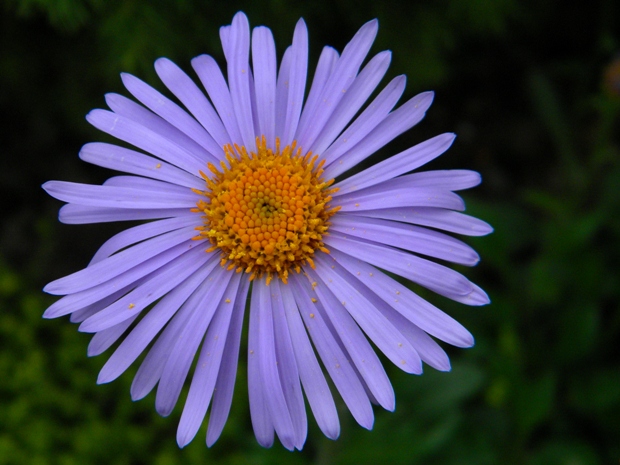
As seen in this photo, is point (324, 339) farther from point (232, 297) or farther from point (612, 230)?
point (612, 230)

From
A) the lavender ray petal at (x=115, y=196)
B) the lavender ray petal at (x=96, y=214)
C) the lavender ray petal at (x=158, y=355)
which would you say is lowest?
the lavender ray petal at (x=158, y=355)

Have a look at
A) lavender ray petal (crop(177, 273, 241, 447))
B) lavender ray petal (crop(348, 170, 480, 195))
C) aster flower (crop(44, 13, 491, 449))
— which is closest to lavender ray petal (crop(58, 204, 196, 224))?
aster flower (crop(44, 13, 491, 449))

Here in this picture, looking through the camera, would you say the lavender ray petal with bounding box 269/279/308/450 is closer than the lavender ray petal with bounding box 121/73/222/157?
Yes

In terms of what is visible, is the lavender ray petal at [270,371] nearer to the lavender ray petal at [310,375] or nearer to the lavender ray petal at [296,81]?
the lavender ray petal at [310,375]

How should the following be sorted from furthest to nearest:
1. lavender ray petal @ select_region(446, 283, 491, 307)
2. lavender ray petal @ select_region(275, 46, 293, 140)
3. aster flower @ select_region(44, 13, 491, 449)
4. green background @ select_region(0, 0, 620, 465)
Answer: green background @ select_region(0, 0, 620, 465), lavender ray petal @ select_region(275, 46, 293, 140), aster flower @ select_region(44, 13, 491, 449), lavender ray petal @ select_region(446, 283, 491, 307)

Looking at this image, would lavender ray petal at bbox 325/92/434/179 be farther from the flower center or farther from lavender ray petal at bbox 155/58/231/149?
lavender ray petal at bbox 155/58/231/149

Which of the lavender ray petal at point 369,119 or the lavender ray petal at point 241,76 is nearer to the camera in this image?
the lavender ray petal at point 369,119

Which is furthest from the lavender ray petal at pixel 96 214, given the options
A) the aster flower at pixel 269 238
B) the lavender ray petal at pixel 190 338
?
the lavender ray petal at pixel 190 338
